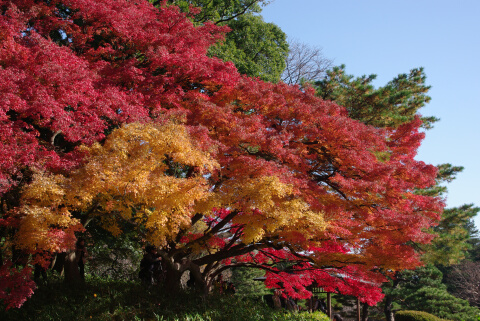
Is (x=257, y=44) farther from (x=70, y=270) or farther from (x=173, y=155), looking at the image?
(x=70, y=270)

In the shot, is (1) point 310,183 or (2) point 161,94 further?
(2) point 161,94

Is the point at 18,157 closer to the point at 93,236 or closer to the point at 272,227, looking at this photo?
the point at 272,227

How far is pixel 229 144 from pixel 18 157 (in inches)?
164

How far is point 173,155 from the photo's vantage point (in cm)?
687

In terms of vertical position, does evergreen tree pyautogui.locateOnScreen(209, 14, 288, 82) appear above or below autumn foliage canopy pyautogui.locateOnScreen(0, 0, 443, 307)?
above

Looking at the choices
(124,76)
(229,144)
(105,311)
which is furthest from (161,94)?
(105,311)

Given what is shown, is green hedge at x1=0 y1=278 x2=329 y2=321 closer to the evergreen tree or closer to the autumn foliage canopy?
the autumn foliage canopy

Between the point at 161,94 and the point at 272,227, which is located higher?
the point at 161,94

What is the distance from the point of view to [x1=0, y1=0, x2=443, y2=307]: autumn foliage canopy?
6.55 metres

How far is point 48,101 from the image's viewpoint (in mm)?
6594

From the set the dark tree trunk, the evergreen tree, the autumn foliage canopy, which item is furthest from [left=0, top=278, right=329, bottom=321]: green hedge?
the evergreen tree

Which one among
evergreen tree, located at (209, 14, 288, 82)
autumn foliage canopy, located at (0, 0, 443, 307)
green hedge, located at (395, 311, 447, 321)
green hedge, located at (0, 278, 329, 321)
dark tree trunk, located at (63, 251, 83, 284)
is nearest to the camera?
autumn foliage canopy, located at (0, 0, 443, 307)

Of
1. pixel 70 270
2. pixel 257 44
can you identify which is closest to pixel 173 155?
pixel 70 270

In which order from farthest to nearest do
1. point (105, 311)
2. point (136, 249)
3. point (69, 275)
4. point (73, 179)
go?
1. point (136, 249)
2. point (69, 275)
3. point (105, 311)
4. point (73, 179)
